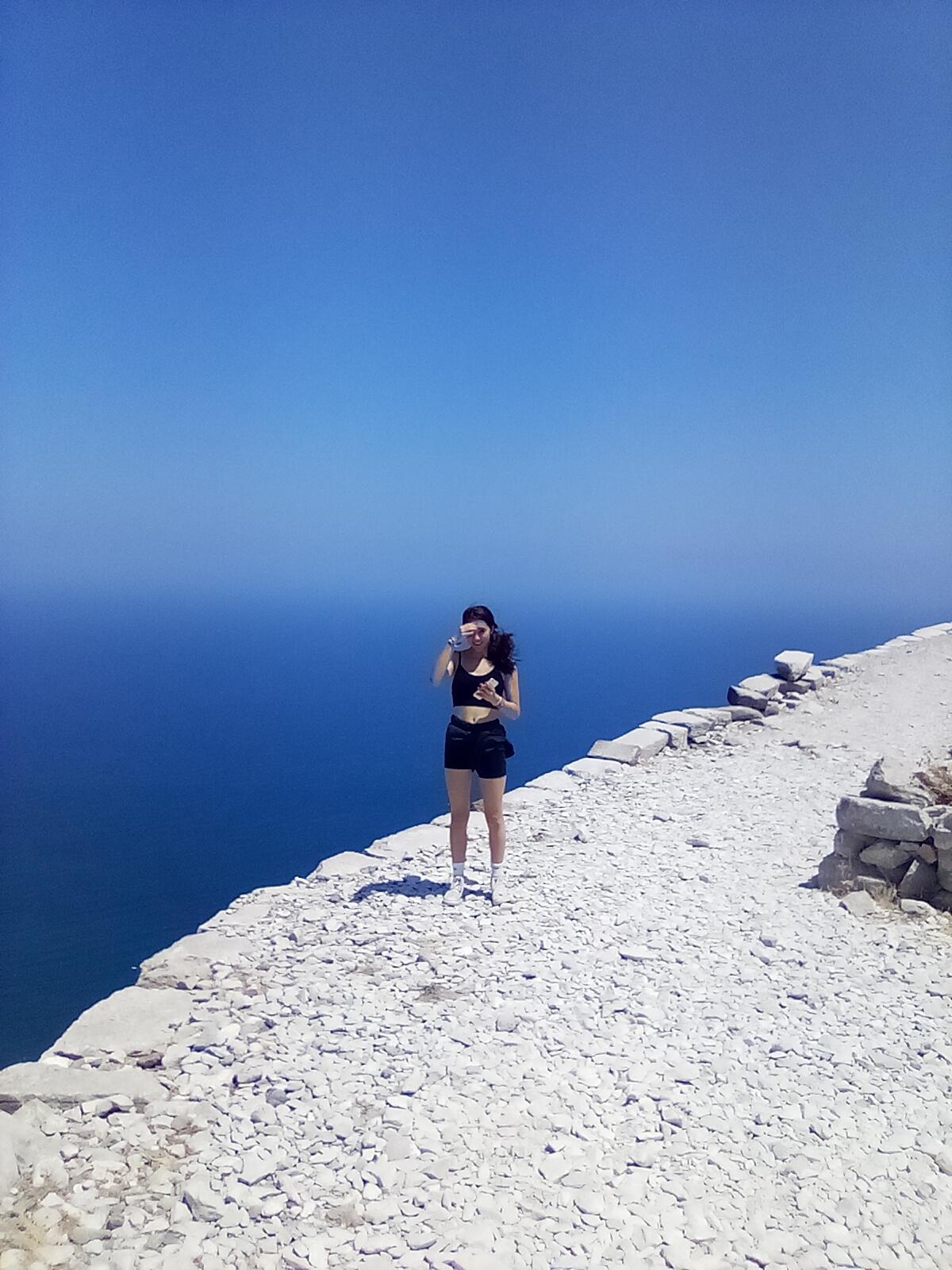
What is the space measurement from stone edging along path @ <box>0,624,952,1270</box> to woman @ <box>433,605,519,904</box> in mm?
→ 1158

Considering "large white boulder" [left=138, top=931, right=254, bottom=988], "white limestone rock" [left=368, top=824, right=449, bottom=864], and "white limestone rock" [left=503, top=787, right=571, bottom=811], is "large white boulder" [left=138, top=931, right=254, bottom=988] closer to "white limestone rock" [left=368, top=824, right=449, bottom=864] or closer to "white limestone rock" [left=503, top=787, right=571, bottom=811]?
"white limestone rock" [left=368, top=824, right=449, bottom=864]

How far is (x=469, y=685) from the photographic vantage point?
6836 millimetres

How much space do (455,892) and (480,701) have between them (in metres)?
1.74

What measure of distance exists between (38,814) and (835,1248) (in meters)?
53.0

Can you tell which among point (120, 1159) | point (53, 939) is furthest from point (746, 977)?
point (53, 939)

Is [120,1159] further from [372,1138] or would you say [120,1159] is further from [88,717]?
[88,717]

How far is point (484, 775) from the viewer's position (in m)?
6.91

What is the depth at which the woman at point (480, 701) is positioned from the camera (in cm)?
679

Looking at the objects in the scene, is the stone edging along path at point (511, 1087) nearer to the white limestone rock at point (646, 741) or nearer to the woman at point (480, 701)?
the woman at point (480, 701)

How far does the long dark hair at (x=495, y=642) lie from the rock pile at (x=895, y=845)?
3.29m

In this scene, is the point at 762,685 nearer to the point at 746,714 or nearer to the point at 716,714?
the point at 746,714

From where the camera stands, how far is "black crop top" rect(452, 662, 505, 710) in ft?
22.4

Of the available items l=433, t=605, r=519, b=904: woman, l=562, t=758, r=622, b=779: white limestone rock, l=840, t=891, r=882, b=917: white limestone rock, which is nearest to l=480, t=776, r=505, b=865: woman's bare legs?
l=433, t=605, r=519, b=904: woman

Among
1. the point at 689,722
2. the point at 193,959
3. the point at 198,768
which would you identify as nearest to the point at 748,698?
the point at 689,722
